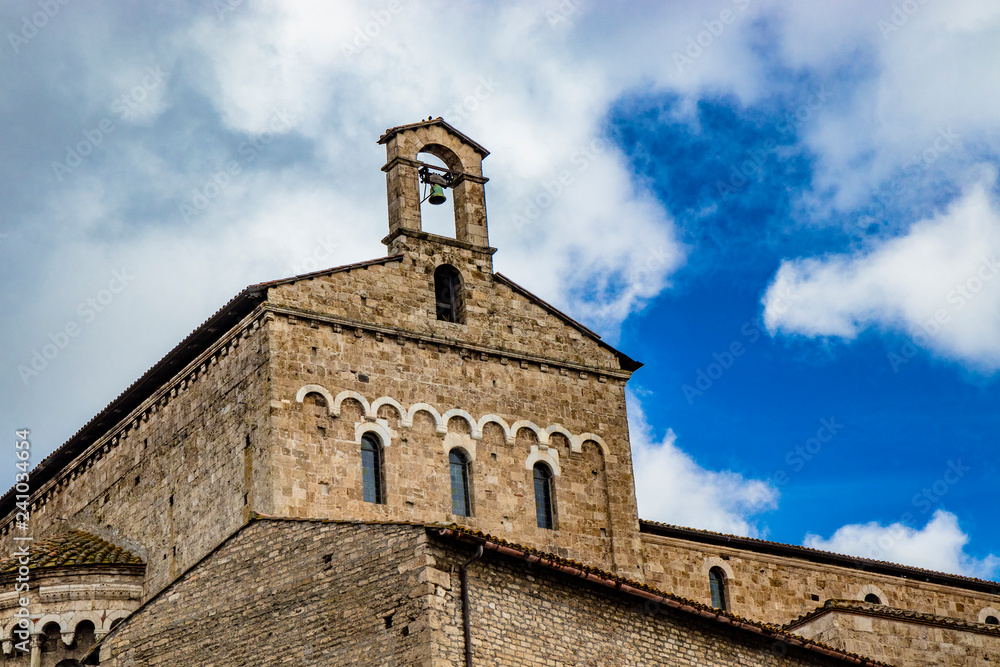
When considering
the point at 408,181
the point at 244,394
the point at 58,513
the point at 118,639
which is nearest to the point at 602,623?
the point at 118,639

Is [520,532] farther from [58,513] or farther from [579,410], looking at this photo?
[58,513]

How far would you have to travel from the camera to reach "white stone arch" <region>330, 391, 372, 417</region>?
34.4 meters

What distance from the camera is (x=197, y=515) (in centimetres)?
3475

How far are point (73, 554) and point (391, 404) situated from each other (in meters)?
7.38

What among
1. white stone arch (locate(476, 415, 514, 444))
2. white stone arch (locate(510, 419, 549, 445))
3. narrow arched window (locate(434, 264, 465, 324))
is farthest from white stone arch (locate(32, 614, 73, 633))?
narrow arched window (locate(434, 264, 465, 324))

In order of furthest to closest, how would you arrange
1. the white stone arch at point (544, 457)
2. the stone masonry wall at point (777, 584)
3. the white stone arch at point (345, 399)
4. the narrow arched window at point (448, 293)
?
the stone masonry wall at point (777, 584) → the narrow arched window at point (448, 293) → the white stone arch at point (544, 457) → the white stone arch at point (345, 399)

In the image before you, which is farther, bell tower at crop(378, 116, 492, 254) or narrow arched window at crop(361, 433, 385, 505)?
bell tower at crop(378, 116, 492, 254)

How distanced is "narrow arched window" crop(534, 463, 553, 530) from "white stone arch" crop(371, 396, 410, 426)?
11.5ft

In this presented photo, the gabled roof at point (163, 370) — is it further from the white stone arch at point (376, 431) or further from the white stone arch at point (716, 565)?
the white stone arch at point (716, 565)

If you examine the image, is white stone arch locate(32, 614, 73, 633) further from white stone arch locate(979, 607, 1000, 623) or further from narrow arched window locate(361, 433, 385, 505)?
white stone arch locate(979, 607, 1000, 623)

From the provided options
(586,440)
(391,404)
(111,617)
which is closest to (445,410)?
(391,404)

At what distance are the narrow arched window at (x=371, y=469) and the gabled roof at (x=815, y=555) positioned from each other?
6931mm

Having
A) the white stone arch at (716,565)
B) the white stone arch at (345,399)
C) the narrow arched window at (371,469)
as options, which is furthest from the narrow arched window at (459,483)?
the white stone arch at (716,565)

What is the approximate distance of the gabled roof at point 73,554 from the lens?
111 ft
